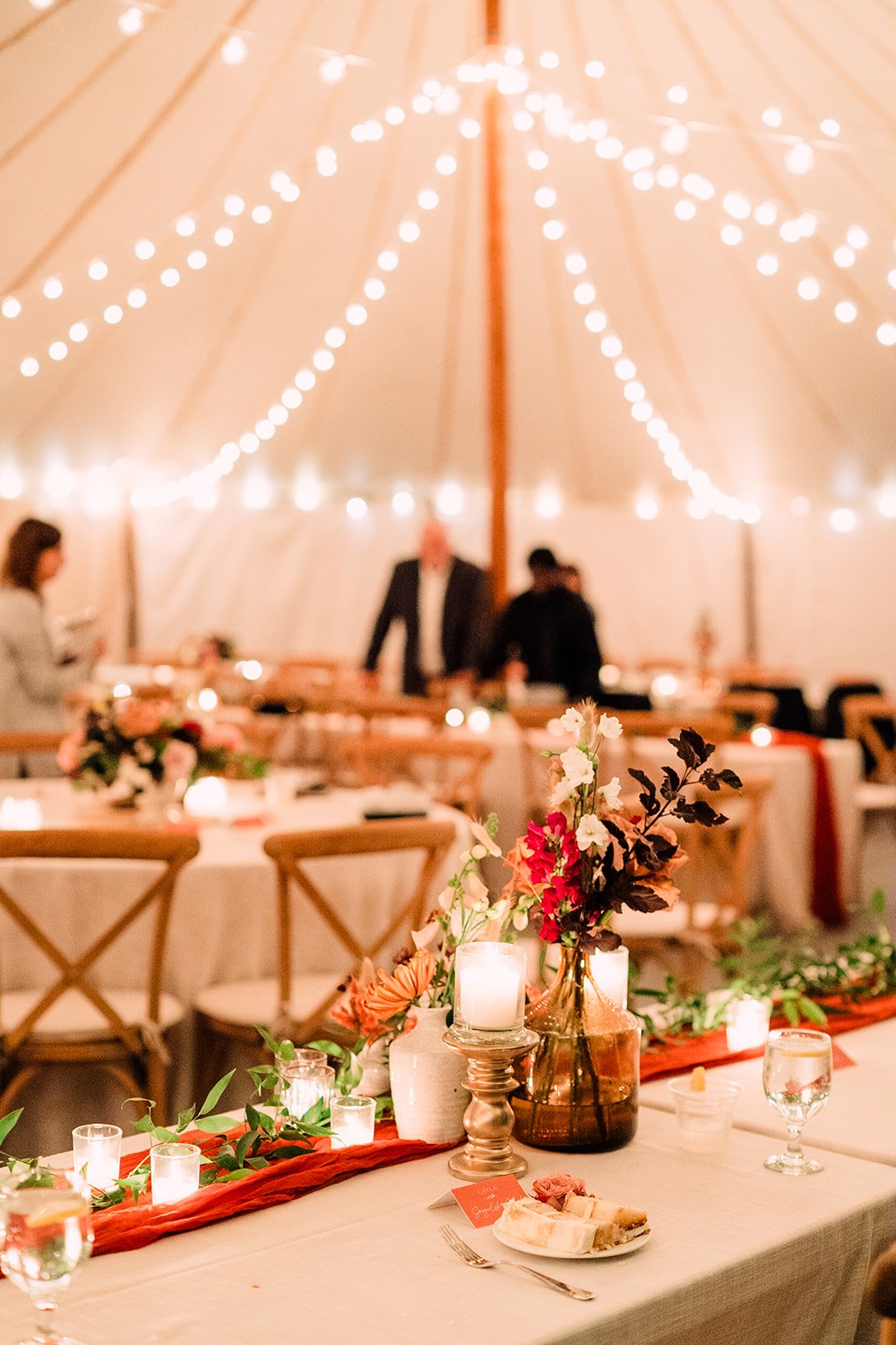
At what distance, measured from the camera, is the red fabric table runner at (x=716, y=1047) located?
5.99 feet

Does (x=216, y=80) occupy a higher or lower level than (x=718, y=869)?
higher

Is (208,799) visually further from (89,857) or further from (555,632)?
(555,632)

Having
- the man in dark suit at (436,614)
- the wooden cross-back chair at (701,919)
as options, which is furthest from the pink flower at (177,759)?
the man in dark suit at (436,614)

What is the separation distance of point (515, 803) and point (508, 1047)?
4.76 metres

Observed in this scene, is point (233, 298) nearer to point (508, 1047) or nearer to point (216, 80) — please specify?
point (216, 80)

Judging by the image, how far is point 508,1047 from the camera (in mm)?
1404

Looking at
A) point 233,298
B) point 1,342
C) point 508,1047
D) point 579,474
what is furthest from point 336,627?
point 508,1047

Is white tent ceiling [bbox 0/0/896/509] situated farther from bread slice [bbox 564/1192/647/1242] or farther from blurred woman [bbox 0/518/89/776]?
bread slice [bbox 564/1192/647/1242]

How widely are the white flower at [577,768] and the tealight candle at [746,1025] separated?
602 mm

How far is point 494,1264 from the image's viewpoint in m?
1.25

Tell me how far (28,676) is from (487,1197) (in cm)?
373

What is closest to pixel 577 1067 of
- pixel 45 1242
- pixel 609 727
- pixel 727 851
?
pixel 609 727

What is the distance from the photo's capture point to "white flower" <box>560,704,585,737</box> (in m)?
1.48

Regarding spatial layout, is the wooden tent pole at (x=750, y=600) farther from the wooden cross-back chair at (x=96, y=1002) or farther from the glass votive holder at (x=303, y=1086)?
the glass votive holder at (x=303, y=1086)
